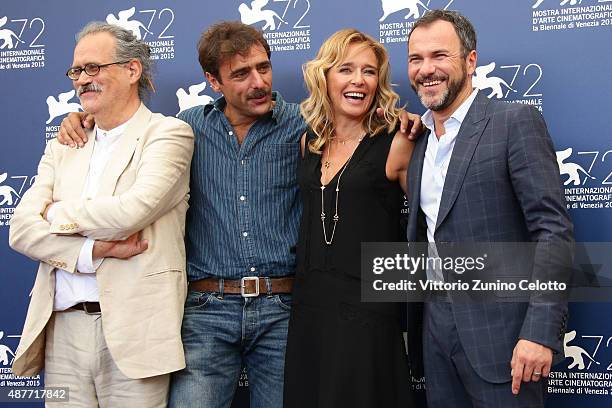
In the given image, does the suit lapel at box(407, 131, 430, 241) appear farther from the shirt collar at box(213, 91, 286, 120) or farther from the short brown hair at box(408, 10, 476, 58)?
the shirt collar at box(213, 91, 286, 120)

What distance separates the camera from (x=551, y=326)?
7.12 feet

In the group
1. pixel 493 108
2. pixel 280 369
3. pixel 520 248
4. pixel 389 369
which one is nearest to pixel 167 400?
pixel 280 369

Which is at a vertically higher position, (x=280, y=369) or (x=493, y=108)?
(x=493, y=108)

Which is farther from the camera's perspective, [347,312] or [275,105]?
[275,105]

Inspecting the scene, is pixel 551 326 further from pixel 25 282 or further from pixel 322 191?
pixel 25 282

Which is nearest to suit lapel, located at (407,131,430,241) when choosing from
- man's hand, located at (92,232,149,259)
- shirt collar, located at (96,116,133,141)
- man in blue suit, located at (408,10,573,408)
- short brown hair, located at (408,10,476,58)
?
man in blue suit, located at (408,10,573,408)

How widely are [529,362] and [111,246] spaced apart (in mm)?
1430

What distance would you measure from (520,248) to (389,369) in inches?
24.3

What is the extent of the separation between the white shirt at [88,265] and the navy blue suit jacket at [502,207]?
1.21 metres

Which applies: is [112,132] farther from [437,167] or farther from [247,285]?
[437,167]

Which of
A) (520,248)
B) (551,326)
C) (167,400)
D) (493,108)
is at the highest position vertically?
(493,108)

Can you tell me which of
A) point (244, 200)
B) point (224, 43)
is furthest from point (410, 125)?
point (224, 43)

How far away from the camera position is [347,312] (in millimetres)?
2555

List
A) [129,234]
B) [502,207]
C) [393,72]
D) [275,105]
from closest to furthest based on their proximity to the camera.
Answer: [502,207] < [129,234] < [275,105] < [393,72]
